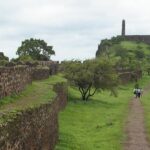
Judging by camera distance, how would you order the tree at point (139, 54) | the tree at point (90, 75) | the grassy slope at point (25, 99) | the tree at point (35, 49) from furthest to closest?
the tree at point (139, 54) < the tree at point (35, 49) < the tree at point (90, 75) < the grassy slope at point (25, 99)

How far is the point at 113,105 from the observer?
47.2 metres

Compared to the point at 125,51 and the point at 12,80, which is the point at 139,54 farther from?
the point at 12,80

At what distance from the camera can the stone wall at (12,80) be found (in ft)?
65.5

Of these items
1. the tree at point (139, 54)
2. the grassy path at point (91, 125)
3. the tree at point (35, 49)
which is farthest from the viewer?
the tree at point (139, 54)

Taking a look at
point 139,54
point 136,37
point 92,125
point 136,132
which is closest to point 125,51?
point 139,54

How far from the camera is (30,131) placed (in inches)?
617

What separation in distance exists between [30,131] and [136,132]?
1417cm

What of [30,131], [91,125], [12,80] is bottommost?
[91,125]

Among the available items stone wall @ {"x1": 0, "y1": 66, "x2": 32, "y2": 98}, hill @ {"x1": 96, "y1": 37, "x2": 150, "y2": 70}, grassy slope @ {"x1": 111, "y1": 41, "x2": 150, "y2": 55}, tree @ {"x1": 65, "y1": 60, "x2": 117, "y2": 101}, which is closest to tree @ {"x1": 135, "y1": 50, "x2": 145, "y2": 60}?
hill @ {"x1": 96, "y1": 37, "x2": 150, "y2": 70}

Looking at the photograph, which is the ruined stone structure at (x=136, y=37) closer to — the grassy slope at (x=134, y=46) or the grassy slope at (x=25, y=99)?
the grassy slope at (x=134, y=46)

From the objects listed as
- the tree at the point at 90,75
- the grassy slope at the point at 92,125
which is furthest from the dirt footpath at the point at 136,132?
the tree at the point at 90,75

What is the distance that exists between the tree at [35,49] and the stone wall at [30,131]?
48605 mm

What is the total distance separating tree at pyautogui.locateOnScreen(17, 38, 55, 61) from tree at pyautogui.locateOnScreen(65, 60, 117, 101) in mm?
19333

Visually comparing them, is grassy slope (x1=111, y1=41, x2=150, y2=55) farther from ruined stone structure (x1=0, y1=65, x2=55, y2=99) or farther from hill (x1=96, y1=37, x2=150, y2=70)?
ruined stone structure (x1=0, y1=65, x2=55, y2=99)
